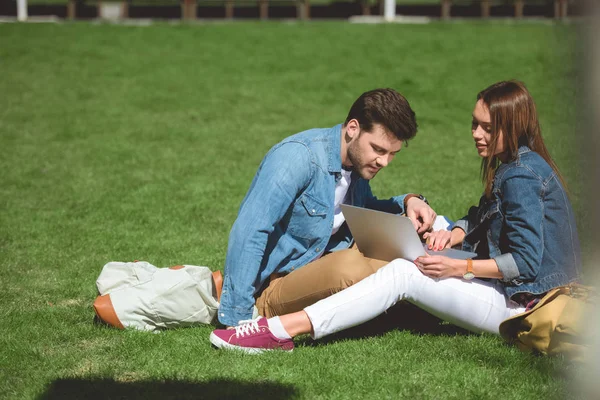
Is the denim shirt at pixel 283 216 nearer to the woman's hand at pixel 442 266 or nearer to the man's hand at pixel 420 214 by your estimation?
the man's hand at pixel 420 214

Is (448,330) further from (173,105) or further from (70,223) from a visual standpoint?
(173,105)

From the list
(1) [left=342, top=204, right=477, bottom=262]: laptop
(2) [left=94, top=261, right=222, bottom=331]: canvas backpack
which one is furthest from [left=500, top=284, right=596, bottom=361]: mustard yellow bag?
(2) [left=94, top=261, right=222, bottom=331]: canvas backpack

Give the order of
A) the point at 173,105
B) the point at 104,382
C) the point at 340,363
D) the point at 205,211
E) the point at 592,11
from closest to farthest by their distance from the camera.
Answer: the point at 592,11, the point at 104,382, the point at 340,363, the point at 205,211, the point at 173,105

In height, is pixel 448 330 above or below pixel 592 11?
below

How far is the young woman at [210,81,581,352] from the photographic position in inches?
135

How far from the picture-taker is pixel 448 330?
4.07 metres

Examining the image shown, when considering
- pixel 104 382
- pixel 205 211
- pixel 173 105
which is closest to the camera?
pixel 104 382

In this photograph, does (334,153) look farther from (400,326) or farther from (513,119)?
(400,326)

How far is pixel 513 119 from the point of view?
3.55 m

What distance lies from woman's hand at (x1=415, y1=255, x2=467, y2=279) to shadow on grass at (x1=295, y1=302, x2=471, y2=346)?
1.93 feet

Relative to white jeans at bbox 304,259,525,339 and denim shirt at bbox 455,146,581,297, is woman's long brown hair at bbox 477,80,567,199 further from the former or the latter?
white jeans at bbox 304,259,525,339

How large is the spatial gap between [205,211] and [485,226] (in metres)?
3.71

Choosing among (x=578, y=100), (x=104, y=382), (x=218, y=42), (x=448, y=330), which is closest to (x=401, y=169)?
(x=448, y=330)

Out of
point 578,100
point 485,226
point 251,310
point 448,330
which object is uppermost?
point 578,100
